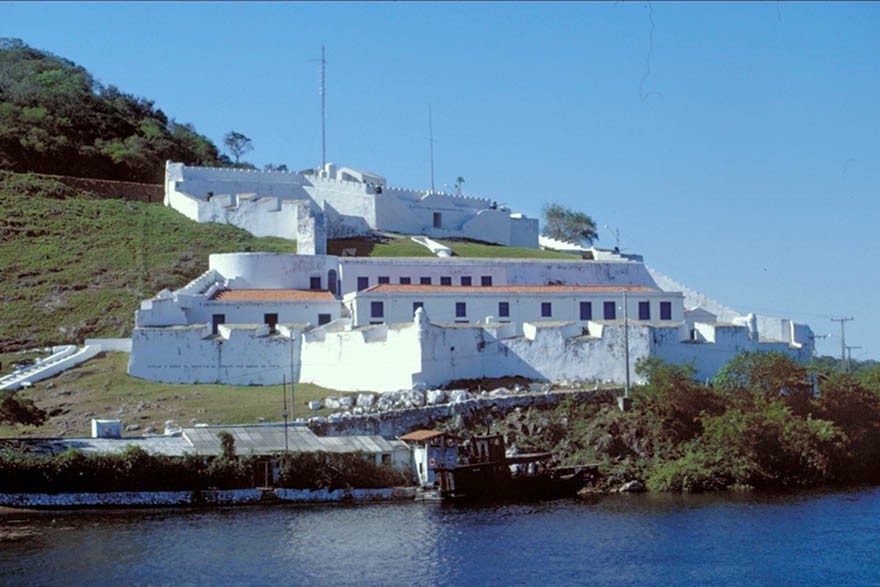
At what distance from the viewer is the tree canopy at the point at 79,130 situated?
9200 centimetres

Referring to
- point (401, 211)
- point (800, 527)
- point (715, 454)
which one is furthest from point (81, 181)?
point (800, 527)

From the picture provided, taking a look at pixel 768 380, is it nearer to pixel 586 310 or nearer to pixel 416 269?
pixel 586 310

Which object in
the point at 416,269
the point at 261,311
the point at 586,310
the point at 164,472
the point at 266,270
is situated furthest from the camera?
the point at 416,269

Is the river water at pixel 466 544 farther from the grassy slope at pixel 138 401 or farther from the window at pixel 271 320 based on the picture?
the window at pixel 271 320

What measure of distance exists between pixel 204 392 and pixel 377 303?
375 inches

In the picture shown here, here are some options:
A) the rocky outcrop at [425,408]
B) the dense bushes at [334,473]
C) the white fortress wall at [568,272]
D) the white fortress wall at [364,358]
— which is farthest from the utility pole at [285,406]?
the white fortress wall at [568,272]

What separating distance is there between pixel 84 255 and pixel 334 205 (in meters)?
18.6

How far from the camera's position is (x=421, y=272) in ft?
235

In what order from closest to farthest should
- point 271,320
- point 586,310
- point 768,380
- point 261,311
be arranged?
point 768,380, point 261,311, point 271,320, point 586,310

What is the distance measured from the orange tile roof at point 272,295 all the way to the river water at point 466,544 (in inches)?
736

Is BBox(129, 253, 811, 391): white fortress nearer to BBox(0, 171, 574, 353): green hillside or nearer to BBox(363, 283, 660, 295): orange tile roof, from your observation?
BBox(363, 283, 660, 295): orange tile roof

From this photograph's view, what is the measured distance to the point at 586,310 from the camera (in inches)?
2618

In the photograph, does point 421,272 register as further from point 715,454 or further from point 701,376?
point 715,454

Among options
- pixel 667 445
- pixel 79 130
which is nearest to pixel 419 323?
pixel 667 445
